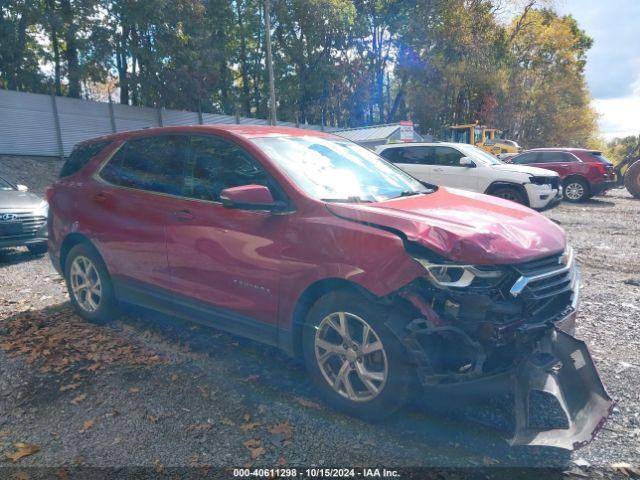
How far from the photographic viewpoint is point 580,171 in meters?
14.5

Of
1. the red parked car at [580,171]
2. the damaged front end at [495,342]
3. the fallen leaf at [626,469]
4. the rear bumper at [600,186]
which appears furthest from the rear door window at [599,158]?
the fallen leaf at [626,469]

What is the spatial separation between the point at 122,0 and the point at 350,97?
72.4 feet

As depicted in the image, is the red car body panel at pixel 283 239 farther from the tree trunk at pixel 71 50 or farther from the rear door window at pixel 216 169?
the tree trunk at pixel 71 50

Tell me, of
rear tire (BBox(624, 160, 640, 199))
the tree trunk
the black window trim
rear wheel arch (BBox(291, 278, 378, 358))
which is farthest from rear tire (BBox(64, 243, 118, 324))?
the tree trunk

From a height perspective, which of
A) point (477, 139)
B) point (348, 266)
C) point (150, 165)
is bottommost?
point (348, 266)

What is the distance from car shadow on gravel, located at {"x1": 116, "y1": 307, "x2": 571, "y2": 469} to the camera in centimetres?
256

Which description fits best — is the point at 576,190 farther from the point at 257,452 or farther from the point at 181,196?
the point at 257,452

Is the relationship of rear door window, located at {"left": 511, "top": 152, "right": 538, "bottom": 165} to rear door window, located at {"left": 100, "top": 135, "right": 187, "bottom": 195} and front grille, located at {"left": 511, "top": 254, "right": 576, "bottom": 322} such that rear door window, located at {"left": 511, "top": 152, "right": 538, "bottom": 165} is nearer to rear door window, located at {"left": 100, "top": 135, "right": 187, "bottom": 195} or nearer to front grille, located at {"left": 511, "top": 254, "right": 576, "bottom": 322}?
front grille, located at {"left": 511, "top": 254, "right": 576, "bottom": 322}

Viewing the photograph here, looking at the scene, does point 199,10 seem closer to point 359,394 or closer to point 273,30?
point 273,30

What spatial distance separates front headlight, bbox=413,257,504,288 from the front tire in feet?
1.13

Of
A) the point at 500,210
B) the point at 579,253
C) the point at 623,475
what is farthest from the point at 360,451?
the point at 579,253

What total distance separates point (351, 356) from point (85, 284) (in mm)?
3075

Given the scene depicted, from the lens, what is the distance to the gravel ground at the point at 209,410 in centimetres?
257

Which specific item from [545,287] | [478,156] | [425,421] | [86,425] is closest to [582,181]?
[478,156]
